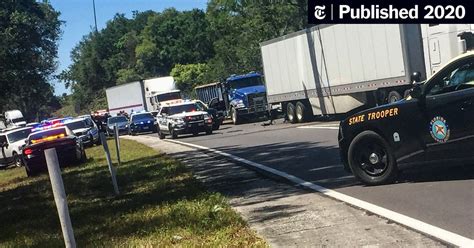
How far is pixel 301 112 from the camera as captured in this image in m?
27.7

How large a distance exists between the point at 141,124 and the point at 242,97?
8.27m

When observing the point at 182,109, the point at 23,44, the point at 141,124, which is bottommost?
the point at 141,124

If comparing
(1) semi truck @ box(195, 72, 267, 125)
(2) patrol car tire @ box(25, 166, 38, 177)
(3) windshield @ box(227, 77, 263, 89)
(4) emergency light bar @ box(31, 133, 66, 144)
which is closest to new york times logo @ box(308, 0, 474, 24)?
(4) emergency light bar @ box(31, 133, 66, 144)

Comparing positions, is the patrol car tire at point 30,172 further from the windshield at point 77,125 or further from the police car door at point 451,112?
the police car door at point 451,112

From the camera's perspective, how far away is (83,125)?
3191 cm

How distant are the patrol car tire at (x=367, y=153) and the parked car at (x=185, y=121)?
19.2 meters

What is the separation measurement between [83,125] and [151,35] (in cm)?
7016

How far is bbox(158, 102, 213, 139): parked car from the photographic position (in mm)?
27953

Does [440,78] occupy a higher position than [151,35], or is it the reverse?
[151,35]

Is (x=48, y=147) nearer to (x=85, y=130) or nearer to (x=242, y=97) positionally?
(x=85, y=130)

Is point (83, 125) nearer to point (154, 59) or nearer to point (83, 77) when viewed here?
point (154, 59)

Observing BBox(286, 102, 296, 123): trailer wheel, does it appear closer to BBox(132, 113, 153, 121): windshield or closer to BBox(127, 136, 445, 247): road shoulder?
BBox(132, 113, 153, 121): windshield

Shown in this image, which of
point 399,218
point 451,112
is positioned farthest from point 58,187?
point 451,112

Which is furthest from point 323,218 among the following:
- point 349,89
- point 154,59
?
point 154,59
